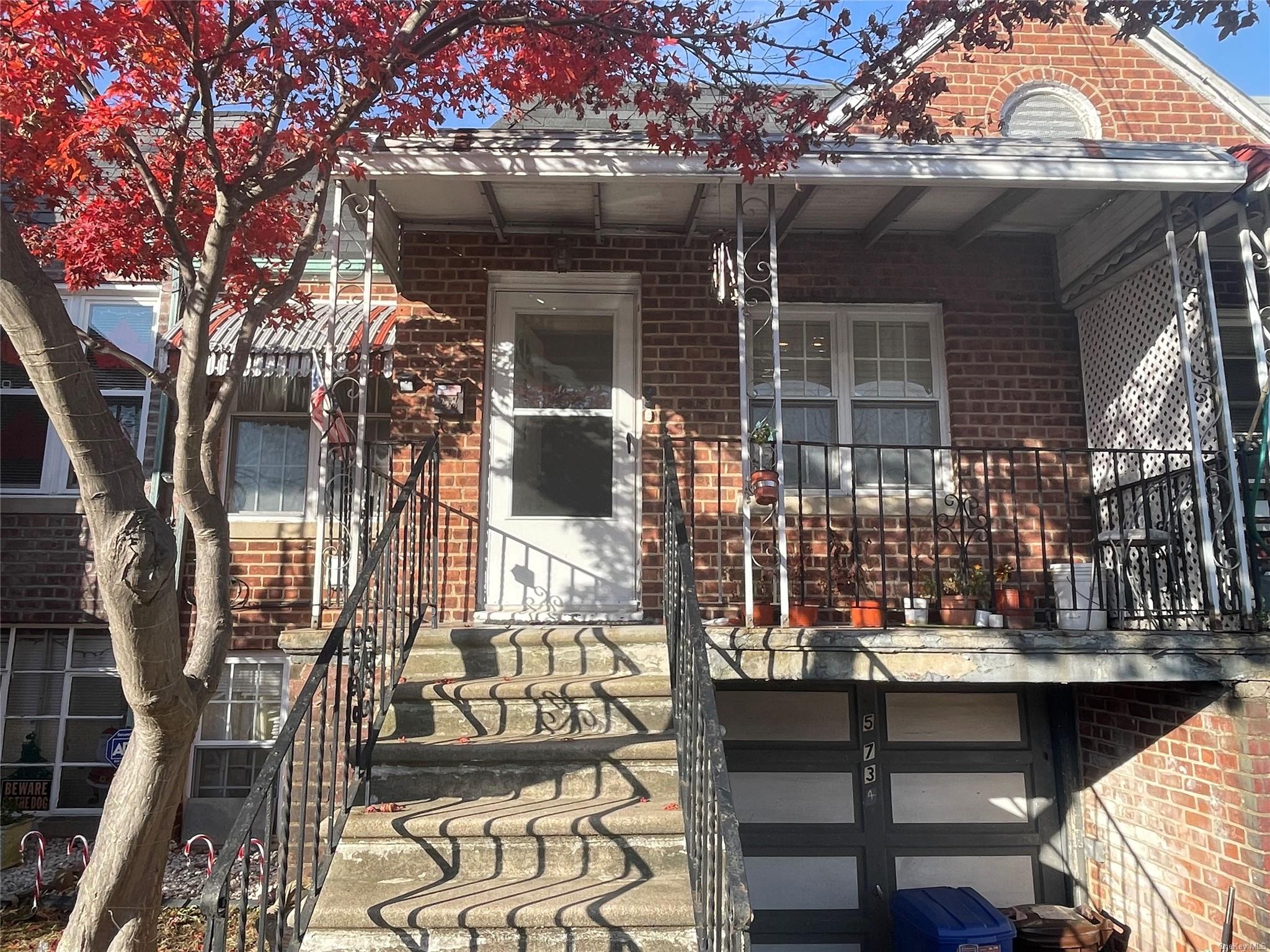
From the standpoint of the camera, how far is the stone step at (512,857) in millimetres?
3793

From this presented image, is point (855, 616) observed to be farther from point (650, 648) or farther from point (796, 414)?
point (796, 414)

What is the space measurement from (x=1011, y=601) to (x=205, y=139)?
5162mm

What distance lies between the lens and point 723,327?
6.52 metres

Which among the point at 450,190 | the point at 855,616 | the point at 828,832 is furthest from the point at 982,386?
the point at 450,190

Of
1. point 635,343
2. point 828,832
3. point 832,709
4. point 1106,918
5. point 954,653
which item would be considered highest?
point 635,343

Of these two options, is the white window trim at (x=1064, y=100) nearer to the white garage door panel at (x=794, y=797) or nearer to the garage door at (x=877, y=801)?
the garage door at (x=877, y=801)

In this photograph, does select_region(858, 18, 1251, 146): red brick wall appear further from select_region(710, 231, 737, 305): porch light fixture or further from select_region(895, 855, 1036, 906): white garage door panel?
select_region(895, 855, 1036, 906): white garage door panel

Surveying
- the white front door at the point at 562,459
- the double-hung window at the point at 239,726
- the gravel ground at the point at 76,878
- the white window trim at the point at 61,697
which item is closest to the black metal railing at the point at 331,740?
the gravel ground at the point at 76,878

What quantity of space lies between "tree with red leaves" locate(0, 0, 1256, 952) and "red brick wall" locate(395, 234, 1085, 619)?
1.15 meters

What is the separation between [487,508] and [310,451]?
1.83 metres

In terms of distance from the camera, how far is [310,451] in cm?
725

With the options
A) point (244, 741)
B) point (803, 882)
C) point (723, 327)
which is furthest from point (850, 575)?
point (244, 741)

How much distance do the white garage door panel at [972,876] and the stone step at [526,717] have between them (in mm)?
2837

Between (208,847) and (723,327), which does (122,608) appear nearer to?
(208,847)
